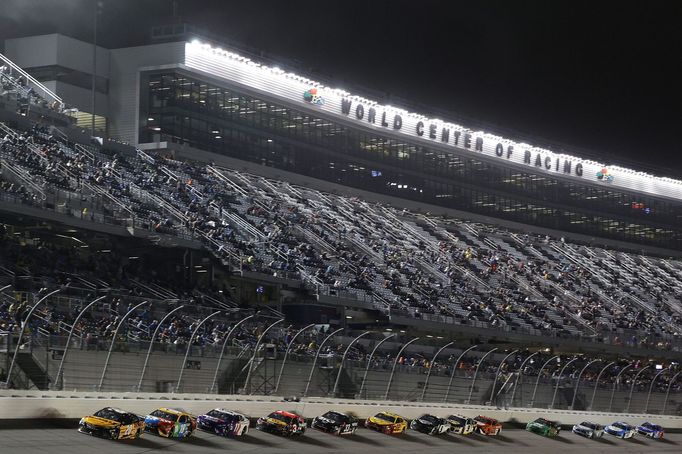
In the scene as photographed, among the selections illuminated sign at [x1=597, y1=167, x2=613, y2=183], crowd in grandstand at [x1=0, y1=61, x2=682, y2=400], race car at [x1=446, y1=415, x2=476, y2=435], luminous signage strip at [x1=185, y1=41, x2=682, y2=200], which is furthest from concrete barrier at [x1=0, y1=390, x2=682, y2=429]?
illuminated sign at [x1=597, y1=167, x2=613, y2=183]

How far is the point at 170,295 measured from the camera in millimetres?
65625

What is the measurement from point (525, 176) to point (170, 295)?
63.8m

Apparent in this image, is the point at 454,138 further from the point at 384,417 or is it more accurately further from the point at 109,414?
the point at 109,414

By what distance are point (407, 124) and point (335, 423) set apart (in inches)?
2382

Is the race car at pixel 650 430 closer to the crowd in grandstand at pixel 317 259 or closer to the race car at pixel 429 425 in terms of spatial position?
the crowd in grandstand at pixel 317 259

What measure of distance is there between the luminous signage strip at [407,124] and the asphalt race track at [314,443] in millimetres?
38113

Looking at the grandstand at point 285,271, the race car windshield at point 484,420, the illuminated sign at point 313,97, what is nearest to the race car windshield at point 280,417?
the grandstand at point 285,271

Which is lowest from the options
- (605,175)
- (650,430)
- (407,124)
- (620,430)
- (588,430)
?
(650,430)

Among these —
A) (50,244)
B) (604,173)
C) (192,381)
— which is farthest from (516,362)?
(604,173)

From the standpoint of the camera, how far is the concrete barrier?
132 feet

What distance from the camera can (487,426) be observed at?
196 ft

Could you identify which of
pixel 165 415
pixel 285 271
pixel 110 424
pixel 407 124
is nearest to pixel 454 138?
pixel 407 124

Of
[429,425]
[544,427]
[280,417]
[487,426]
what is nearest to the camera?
[280,417]

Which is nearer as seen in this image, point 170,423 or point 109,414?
point 109,414
